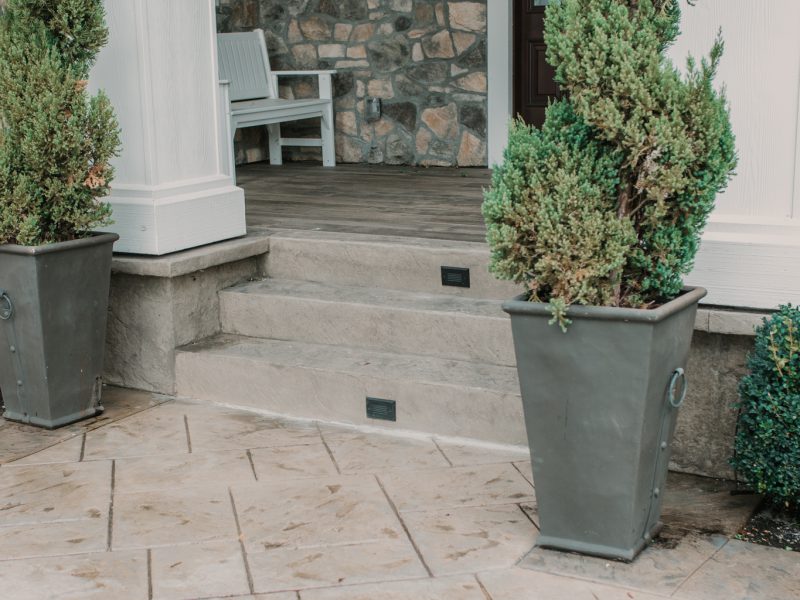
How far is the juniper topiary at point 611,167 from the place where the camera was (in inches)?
101

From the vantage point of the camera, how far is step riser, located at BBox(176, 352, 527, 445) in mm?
3604

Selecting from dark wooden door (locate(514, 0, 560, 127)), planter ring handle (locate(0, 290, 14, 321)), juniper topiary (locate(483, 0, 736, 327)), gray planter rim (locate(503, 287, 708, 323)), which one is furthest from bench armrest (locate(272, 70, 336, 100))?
gray planter rim (locate(503, 287, 708, 323))

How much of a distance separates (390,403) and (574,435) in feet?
3.75

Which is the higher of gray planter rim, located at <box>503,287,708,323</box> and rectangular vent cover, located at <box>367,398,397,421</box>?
gray planter rim, located at <box>503,287,708,323</box>

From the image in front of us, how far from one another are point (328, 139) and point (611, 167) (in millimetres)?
5235

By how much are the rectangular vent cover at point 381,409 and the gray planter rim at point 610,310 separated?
44.2 inches

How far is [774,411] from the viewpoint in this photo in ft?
9.34

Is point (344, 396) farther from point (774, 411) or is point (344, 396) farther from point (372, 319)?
point (774, 411)

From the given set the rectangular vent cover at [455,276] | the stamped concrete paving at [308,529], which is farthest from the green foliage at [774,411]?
the rectangular vent cover at [455,276]

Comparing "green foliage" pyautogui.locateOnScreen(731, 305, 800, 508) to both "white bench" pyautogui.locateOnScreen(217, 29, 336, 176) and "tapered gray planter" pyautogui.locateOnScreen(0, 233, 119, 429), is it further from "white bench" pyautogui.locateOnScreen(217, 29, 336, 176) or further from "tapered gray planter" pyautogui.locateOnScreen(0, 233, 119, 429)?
"white bench" pyautogui.locateOnScreen(217, 29, 336, 176)

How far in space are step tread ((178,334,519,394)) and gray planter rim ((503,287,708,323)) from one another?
93 cm

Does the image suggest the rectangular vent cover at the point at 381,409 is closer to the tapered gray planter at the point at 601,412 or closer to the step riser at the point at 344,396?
the step riser at the point at 344,396

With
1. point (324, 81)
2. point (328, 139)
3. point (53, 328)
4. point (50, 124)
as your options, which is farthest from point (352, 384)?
point (324, 81)

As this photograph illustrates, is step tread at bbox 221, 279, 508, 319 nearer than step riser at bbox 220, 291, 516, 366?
No
